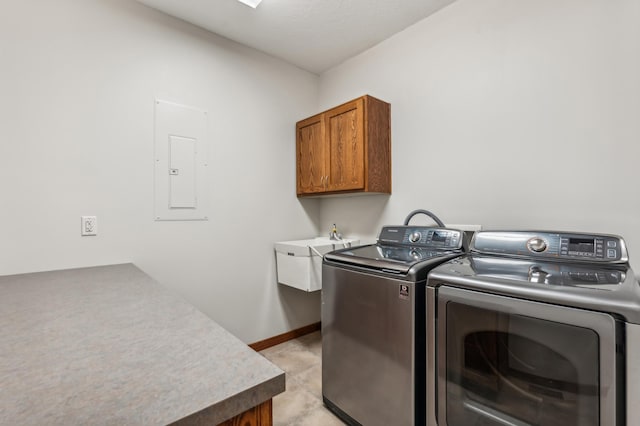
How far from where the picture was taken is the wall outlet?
1.80m

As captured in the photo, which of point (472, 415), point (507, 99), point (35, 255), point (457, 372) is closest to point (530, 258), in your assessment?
point (457, 372)

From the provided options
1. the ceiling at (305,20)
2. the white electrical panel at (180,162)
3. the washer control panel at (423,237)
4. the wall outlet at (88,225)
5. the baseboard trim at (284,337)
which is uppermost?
the ceiling at (305,20)

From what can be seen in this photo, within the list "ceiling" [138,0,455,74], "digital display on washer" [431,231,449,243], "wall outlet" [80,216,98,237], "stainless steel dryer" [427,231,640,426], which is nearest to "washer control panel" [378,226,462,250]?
"digital display on washer" [431,231,449,243]

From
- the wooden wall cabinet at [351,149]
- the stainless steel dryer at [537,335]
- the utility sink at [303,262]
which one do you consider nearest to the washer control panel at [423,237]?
the stainless steel dryer at [537,335]

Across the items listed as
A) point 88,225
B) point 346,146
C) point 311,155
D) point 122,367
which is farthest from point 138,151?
point 122,367

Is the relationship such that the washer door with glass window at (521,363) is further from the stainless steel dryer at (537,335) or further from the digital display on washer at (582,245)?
the digital display on washer at (582,245)

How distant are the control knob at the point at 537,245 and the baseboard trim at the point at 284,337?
2175 mm

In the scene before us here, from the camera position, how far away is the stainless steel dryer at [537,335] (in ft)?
2.95

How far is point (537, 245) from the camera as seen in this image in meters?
1.39

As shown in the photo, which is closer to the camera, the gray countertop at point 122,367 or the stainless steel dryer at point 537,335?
the gray countertop at point 122,367

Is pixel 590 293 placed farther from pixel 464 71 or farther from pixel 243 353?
pixel 464 71

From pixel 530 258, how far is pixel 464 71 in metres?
1.32

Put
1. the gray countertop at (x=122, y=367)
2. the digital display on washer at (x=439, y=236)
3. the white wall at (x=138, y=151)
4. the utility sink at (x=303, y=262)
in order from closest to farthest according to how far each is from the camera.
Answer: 1. the gray countertop at (x=122, y=367)
2. the white wall at (x=138, y=151)
3. the digital display on washer at (x=439, y=236)
4. the utility sink at (x=303, y=262)

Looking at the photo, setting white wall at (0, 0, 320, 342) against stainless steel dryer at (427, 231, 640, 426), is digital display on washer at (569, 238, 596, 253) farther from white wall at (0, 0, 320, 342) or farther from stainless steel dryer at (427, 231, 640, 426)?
white wall at (0, 0, 320, 342)
